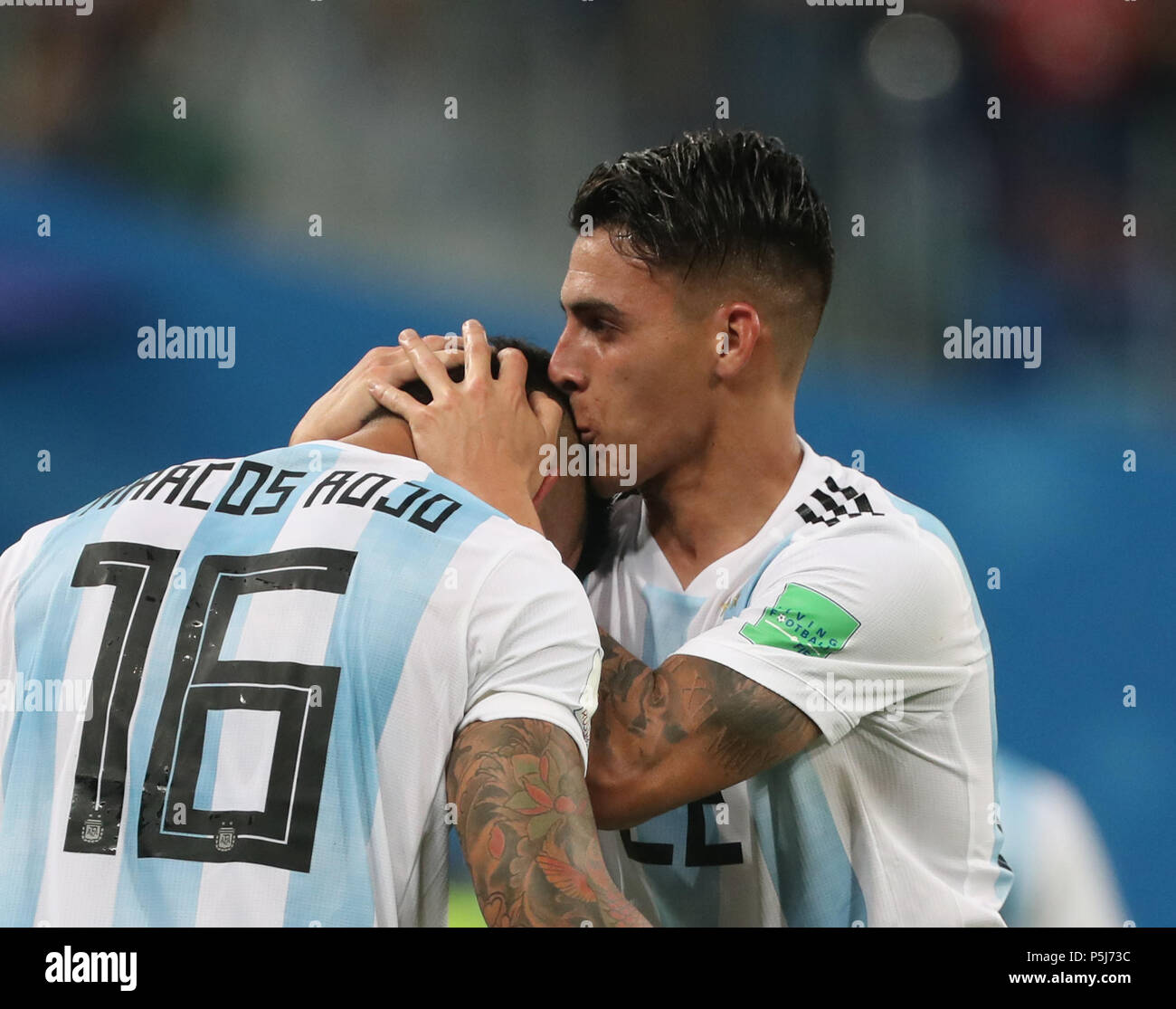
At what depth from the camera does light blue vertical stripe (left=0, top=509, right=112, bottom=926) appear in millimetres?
1516

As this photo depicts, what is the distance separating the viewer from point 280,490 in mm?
1601

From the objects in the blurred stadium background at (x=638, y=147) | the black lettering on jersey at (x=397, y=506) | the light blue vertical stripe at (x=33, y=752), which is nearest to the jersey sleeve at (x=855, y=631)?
the black lettering on jersey at (x=397, y=506)

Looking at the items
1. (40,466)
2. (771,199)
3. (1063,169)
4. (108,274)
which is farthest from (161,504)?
(1063,169)

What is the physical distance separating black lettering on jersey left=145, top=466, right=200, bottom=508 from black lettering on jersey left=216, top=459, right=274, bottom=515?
0.07 m

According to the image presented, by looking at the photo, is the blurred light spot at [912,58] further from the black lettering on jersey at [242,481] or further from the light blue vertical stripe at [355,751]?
the light blue vertical stripe at [355,751]

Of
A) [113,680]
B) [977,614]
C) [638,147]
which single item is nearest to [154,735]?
[113,680]

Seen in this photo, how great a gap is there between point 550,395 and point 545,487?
0.18 m

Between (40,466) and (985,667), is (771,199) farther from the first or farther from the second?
(40,466)

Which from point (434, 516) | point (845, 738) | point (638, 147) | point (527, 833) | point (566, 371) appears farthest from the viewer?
point (638, 147)

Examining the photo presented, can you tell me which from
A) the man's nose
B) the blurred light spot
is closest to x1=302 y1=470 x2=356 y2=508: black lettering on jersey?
Answer: the man's nose

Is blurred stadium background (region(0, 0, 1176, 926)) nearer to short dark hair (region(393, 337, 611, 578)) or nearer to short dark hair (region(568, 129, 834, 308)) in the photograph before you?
short dark hair (region(568, 129, 834, 308))

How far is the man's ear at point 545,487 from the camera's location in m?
2.21

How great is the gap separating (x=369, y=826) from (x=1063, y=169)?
3005 mm

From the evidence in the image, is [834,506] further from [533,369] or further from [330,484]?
[330,484]
